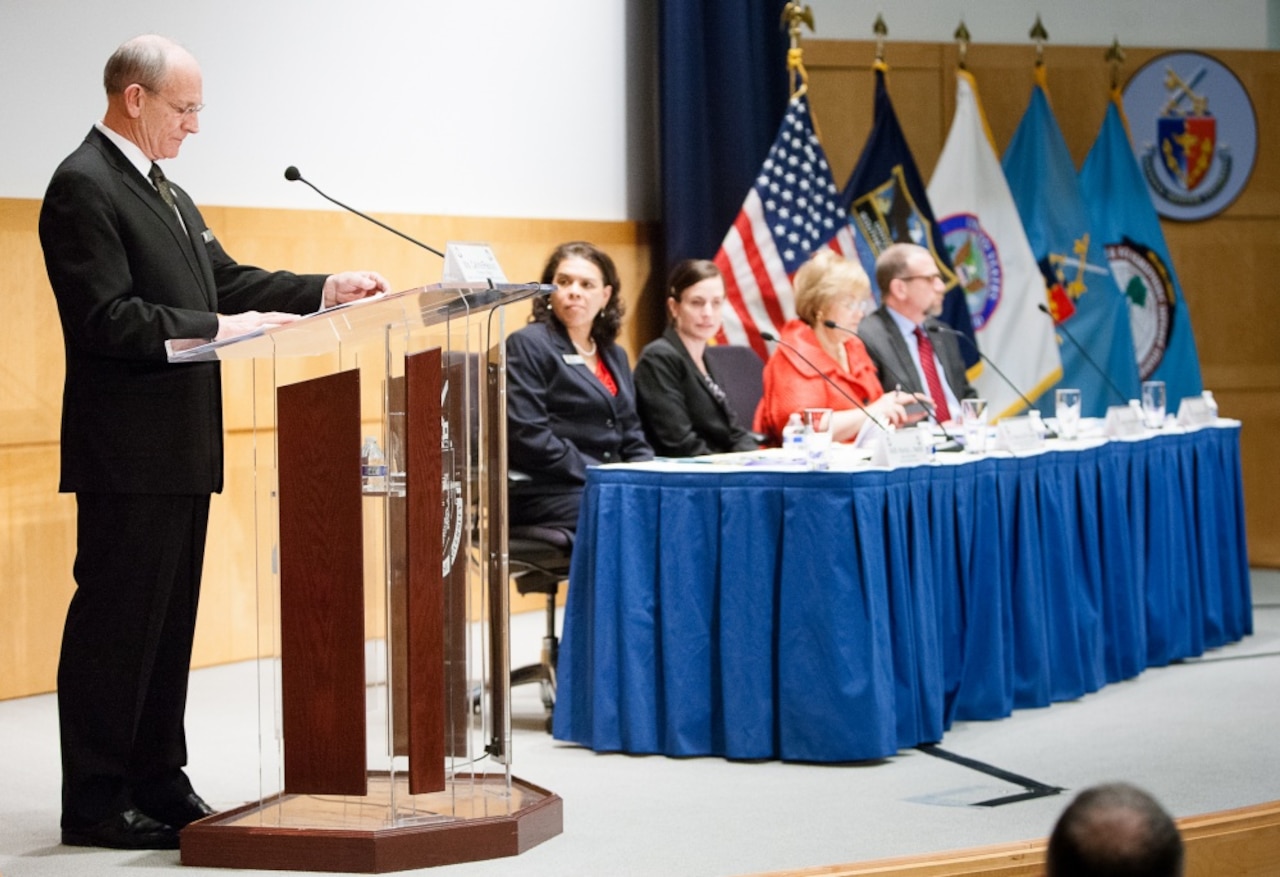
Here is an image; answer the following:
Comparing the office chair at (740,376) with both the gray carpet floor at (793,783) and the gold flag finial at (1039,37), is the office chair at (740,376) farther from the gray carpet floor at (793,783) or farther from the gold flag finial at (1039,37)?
the gold flag finial at (1039,37)

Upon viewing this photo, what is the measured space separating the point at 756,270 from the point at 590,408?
2.00 m

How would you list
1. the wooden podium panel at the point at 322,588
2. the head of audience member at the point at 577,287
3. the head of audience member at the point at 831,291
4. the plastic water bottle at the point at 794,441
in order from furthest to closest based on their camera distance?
the head of audience member at the point at 831,291, the head of audience member at the point at 577,287, the plastic water bottle at the point at 794,441, the wooden podium panel at the point at 322,588

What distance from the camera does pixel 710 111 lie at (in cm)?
670

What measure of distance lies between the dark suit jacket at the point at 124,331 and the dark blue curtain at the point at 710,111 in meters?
3.64

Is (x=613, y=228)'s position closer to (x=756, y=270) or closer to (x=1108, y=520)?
(x=756, y=270)

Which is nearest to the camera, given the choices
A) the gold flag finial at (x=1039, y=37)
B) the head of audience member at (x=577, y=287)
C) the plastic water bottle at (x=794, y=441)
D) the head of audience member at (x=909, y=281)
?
the plastic water bottle at (x=794, y=441)

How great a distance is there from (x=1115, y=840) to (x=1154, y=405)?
4547 mm

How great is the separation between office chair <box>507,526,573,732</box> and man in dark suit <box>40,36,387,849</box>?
124 cm

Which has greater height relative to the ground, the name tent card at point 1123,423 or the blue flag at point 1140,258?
the blue flag at point 1140,258

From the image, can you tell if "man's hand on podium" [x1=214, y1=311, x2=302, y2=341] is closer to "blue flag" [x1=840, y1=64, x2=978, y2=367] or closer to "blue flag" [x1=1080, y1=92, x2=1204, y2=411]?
"blue flag" [x1=840, y1=64, x2=978, y2=367]

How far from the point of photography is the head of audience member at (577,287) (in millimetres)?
4699

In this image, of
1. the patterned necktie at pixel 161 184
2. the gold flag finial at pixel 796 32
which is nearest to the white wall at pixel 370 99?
the gold flag finial at pixel 796 32

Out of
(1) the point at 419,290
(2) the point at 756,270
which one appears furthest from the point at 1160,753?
(2) the point at 756,270

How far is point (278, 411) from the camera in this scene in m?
2.92
